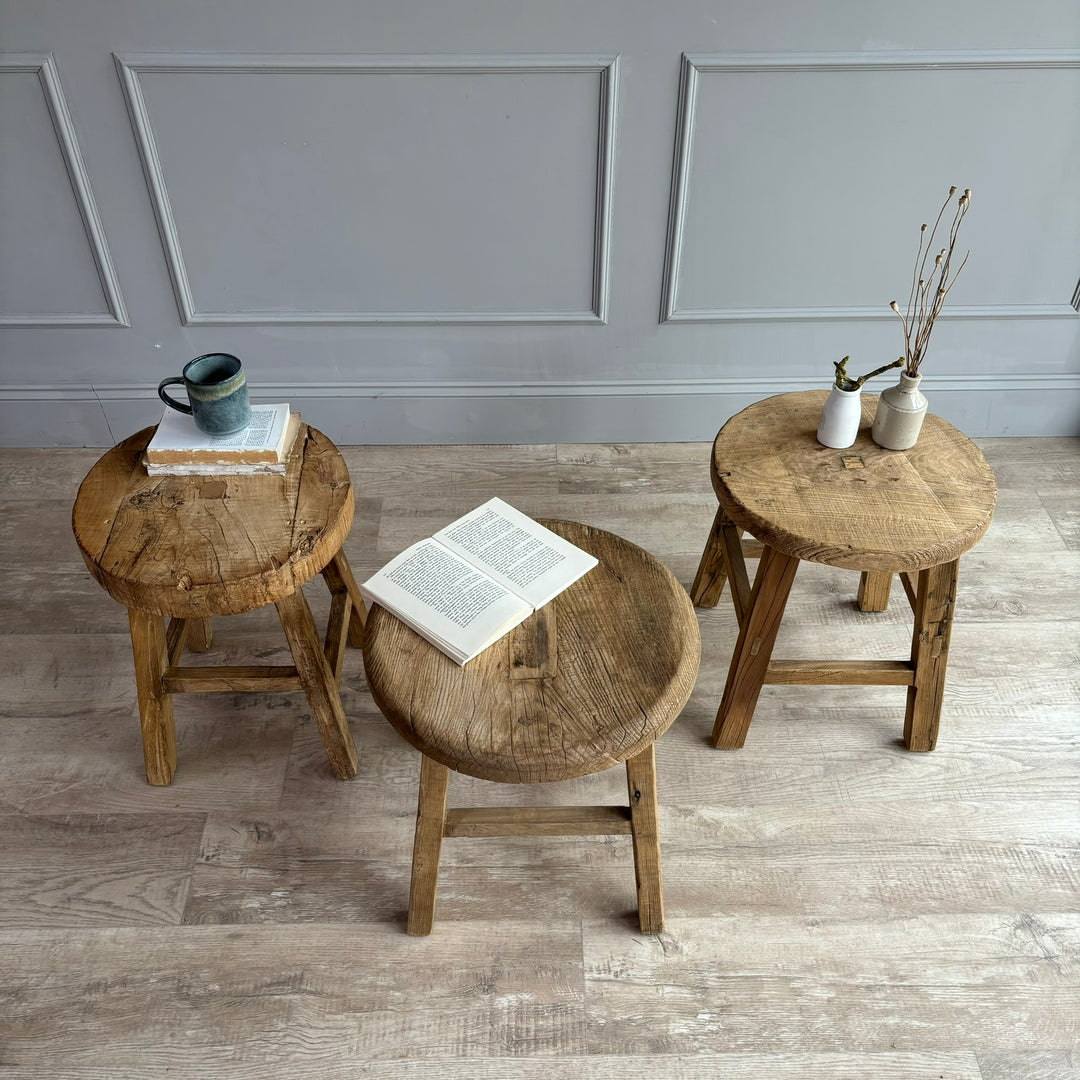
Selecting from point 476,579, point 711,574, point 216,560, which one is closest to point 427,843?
point 476,579

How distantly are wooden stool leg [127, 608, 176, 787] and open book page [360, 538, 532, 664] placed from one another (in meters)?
0.45

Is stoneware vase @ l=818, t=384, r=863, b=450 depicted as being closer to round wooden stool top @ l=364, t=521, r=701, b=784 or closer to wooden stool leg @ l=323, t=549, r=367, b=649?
round wooden stool top @ l=364, t=521, r=701, b=784

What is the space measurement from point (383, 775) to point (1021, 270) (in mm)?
1900

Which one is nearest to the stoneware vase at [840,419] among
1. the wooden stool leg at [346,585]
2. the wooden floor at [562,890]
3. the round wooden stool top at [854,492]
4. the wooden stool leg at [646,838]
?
the round wooden stool top at [854,492]

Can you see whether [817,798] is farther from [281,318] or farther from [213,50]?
[213,50]

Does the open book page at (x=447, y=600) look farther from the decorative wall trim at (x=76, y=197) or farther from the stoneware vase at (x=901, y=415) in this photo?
the decorative wall trim at (x=76, y=197)

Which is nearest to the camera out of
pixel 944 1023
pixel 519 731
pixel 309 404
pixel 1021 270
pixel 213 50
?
pixel 519 731

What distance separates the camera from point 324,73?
1.82 meters

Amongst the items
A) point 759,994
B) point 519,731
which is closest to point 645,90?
point 519,731

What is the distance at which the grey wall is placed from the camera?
5.89 ft

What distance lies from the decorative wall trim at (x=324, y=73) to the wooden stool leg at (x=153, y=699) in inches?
37.7

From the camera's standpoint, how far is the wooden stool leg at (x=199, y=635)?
5.81 feet

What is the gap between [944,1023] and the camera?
1.27m

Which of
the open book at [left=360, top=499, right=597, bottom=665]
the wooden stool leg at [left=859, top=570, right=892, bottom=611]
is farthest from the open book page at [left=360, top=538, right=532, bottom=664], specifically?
the wooden stool leg at [left=859, top=570, right=892, bottom=611]
